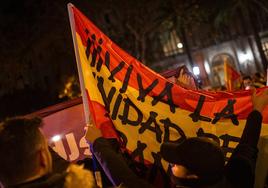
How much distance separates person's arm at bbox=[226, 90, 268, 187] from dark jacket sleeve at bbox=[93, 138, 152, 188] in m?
0.51

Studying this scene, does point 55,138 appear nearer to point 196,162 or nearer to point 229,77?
point 196,162

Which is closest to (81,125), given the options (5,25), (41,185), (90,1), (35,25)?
(41,185)

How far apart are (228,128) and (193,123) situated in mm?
275

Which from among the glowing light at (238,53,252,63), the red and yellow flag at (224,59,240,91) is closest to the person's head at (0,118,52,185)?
the red and yellow flag at (224,59,240,91)

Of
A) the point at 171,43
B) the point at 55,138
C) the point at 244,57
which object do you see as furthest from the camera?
the point at 171,43

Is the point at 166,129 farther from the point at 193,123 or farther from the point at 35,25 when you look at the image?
the point at 35,25

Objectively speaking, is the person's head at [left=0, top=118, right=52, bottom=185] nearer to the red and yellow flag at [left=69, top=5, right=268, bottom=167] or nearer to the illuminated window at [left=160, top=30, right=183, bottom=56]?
the red and yellow flag at [left=69, top=5, right=268, bottom=167]

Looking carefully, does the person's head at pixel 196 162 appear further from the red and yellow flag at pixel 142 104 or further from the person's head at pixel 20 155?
the red and yellow flag at pixel 142 104

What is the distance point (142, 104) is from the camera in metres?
3.35

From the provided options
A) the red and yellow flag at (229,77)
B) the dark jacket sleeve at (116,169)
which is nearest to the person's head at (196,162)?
the dark jacket sleeve at (116,169)

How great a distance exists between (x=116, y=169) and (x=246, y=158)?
0.78m

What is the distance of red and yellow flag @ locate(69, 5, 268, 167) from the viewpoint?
3171 millimetres

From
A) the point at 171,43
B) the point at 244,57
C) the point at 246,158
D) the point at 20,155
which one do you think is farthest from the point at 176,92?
the point at 171,43

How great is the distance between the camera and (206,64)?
37219mm
